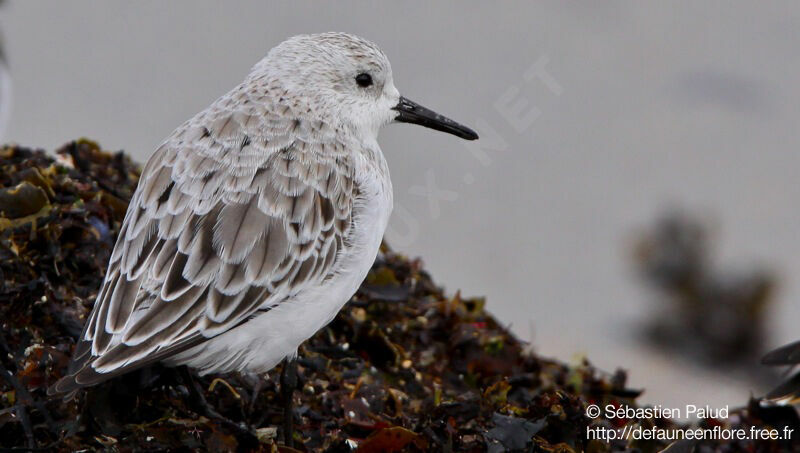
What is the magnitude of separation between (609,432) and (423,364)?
85 cm

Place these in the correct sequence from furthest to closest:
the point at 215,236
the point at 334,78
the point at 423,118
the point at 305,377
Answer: the point at 423,118, the point at 334,78, the point at 305,377, the point at 215,236

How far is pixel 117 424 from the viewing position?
3551 millimetres

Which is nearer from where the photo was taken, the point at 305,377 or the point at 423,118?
the point at 305,377

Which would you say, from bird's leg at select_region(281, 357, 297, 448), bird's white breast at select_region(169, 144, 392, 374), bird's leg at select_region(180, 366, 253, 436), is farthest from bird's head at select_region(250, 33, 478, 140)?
bird's leg at select_region(180, 366, 253, 436)

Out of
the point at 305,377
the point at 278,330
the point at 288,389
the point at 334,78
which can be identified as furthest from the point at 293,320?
the point at 334,78

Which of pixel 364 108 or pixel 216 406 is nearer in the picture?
pixel 216 406

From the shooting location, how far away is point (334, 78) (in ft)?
14.1

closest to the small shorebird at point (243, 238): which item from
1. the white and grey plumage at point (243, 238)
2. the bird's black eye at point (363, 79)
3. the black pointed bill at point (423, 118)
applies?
the white and grey plumage at point (243, 238)

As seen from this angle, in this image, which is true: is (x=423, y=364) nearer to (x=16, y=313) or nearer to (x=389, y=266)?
(x=389, y=266)

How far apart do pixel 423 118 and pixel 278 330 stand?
1.29m

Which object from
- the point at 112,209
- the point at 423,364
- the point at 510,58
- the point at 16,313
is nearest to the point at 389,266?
the point at 423,364

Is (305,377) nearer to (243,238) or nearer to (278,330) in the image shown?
(278,330)

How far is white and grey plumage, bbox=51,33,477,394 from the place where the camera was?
11.4 feet

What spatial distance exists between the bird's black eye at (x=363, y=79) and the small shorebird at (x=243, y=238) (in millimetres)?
159
